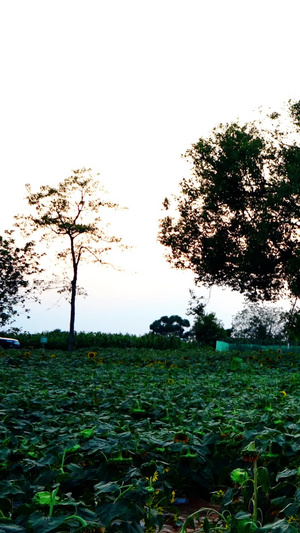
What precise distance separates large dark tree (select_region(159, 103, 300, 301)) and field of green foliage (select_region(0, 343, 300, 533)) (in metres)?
15.7

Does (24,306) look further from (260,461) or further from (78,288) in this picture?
(260,461)

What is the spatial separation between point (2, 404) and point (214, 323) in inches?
1295

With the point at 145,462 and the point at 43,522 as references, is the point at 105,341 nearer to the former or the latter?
the point at 145,462

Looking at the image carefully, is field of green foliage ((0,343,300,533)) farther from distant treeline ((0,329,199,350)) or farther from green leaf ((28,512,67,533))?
distant treeline ((0,329,199,350))

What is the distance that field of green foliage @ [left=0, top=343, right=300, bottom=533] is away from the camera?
107 inches

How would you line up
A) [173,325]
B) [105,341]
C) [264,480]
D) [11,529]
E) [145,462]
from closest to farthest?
[11,529]
[264,480]
[145,462]
[105,341]
[173,325]

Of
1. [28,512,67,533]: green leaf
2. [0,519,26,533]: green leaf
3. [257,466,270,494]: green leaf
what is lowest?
[0,519,26,533]: green leaf

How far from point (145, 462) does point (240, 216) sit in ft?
66.0

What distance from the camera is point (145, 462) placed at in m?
4.05

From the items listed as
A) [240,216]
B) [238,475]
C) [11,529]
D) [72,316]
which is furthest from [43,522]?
[72,316]

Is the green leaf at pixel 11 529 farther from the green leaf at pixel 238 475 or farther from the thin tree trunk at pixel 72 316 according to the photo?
the thin tree trunk at pixel 72 316

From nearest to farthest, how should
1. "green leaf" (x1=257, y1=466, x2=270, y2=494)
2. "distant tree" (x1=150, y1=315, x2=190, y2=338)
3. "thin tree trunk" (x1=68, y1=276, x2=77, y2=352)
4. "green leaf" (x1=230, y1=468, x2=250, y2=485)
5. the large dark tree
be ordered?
"green leaf" (x1=230, y1=468, x2=250, y2=485) → "green leaf" (x1=257, y1=466, x2=270, y2=494) → the large dark tree → "thin tree trunk" (x1=68, y1=276, x2=77, y2=352) → "distant tree" (x1=150, y1=315, x2=190, y2=338)

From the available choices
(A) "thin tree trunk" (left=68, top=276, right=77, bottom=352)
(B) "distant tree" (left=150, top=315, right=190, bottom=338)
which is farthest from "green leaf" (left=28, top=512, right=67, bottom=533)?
(B) "distant tree" (left=150, top=315, right=190, bottom=338)

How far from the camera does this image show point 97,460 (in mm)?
4008
